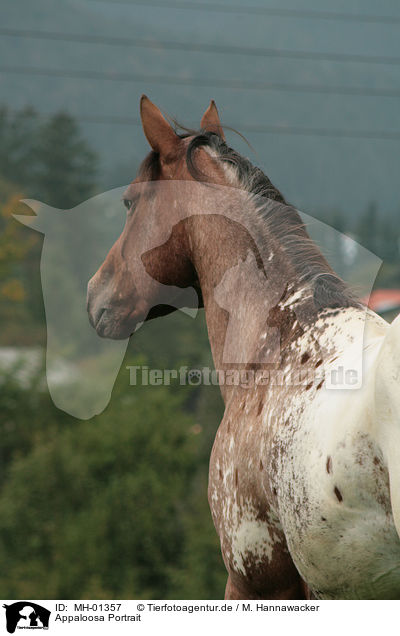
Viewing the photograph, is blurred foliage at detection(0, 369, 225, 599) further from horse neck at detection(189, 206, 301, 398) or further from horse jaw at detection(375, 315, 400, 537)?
horse jaw at detection(375, 315, 400, 537)

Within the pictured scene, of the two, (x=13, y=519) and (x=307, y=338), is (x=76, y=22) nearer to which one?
(x=13, y=519)

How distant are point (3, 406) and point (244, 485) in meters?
13.8

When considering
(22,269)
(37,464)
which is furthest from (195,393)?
(22,269)

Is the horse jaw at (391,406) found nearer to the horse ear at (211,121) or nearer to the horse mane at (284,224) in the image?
the horse mane at (284,224)

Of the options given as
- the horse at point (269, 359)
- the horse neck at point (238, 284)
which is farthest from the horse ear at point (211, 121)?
the horse neck at point (238, 284)

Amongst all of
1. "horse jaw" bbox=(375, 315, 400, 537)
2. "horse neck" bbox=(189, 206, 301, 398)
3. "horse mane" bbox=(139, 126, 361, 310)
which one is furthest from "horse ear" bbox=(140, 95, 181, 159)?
"horse jaw" bbox=(375, 315, 400, 537)

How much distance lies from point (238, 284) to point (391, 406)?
1.19 m

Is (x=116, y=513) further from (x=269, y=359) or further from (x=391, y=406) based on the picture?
(x=391, y=406)

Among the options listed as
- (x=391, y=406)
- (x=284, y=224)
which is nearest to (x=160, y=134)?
(x=284, y=224)

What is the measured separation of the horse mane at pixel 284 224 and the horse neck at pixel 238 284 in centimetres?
5

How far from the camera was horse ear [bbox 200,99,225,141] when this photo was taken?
3165mm

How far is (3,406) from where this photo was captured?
15.1 metres

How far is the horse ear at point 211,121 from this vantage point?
3165mm
